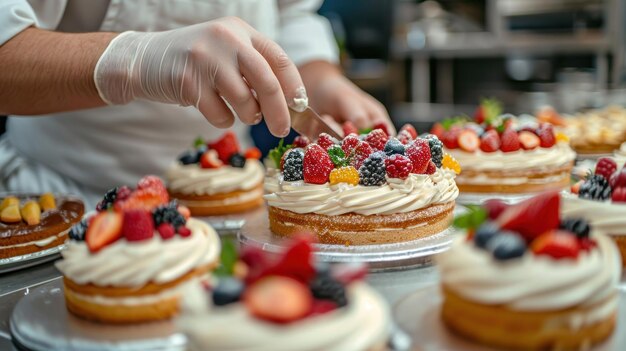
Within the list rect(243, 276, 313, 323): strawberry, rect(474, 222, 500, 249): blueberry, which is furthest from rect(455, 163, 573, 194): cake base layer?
rect(243, 276, 313, 323): strawberry

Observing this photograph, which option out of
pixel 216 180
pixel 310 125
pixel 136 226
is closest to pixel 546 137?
pixel 310 125

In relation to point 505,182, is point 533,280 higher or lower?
higher

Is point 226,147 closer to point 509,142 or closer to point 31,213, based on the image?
point 31,213

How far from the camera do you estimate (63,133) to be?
3.29 metres

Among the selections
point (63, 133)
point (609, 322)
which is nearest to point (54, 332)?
point (609, 322)

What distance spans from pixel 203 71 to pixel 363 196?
694 mm

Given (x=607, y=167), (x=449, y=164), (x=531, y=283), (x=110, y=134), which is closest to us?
(x=531, y=283)

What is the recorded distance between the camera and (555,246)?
151cm

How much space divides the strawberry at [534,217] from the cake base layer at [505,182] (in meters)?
1.65

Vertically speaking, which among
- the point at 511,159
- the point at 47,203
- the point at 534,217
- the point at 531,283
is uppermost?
the point at 534,217

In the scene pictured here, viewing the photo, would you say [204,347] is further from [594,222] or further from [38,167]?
[38,167]

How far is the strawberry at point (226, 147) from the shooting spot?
313 cm

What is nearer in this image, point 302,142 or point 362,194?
point 362,194

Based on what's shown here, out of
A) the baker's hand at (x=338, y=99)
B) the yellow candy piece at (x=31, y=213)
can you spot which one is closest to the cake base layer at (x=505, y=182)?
the baker's hand at (x=338, y=99)
